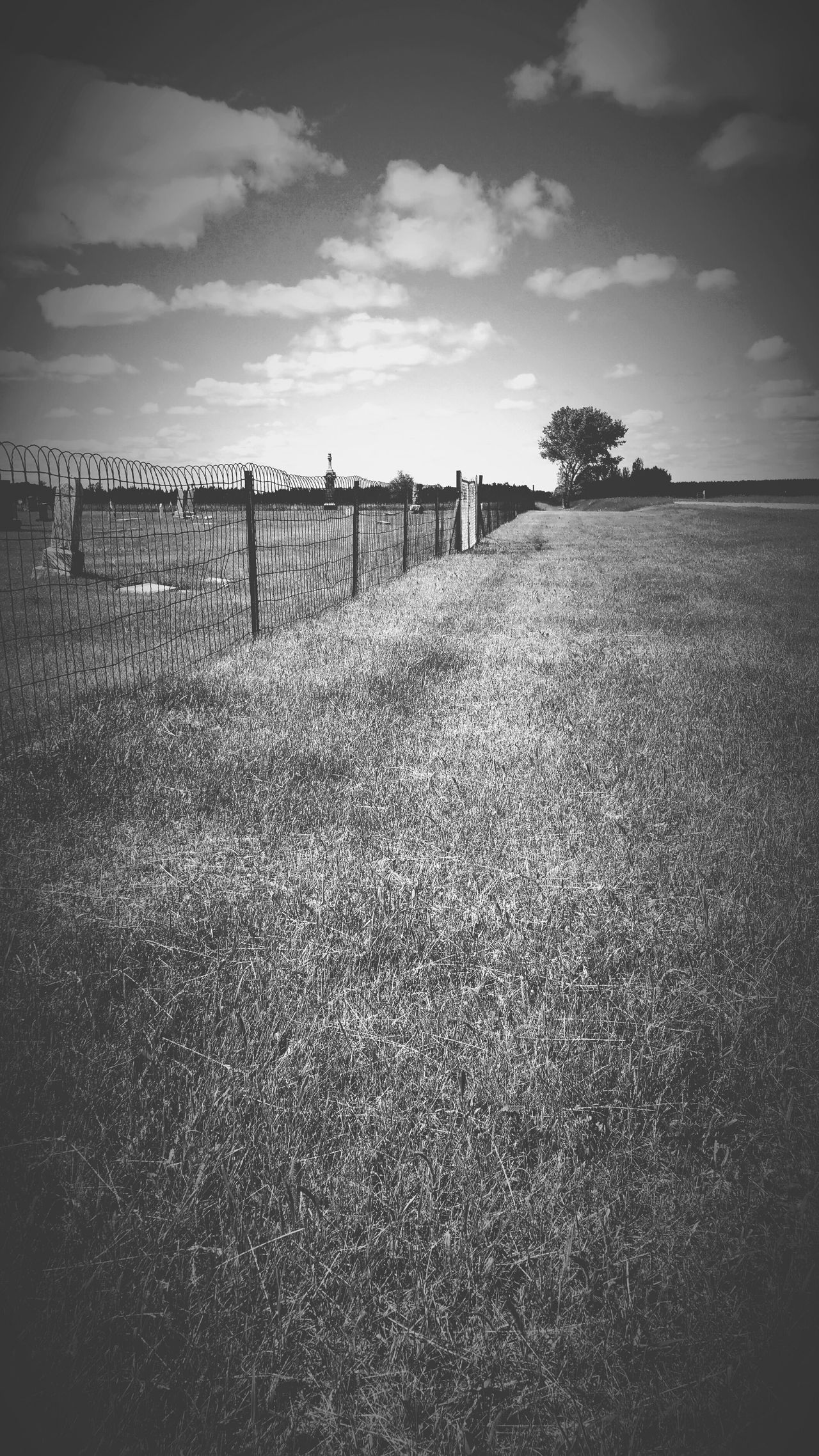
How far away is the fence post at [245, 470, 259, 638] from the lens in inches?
266

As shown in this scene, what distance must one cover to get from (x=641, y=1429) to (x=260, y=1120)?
3.39 feet

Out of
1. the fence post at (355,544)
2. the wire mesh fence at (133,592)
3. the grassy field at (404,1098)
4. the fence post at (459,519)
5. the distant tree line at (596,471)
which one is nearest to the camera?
the grassy field at (404,1098)

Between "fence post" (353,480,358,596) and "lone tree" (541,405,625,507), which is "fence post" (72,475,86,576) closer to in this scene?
"fence post" (353,480,358,596)

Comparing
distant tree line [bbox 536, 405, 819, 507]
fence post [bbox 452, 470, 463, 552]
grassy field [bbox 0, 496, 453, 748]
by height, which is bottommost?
grassy field [bbox 0, 496, 453, 748]

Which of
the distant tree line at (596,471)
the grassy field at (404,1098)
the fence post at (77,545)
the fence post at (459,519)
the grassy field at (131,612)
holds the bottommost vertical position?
the grassy field at (404,1098)

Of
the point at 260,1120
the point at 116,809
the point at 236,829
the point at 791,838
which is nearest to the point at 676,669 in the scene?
the point at 791,838

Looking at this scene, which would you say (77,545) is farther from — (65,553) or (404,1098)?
(404,1098)

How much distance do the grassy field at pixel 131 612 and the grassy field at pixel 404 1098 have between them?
5.53 feet

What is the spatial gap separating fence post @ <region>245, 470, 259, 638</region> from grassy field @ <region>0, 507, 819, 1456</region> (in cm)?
335

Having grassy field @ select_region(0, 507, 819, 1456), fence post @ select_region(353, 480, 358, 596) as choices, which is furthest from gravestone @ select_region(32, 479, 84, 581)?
grassy field @ select_region(0, 507, 819, 1456)

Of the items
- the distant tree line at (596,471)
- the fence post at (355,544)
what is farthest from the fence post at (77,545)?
the distant tree line at (596,471)

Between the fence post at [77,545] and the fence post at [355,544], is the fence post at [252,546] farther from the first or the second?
the fence post at [77,545]

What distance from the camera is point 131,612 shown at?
9.05 m

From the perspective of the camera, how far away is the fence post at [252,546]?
266 inches
